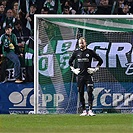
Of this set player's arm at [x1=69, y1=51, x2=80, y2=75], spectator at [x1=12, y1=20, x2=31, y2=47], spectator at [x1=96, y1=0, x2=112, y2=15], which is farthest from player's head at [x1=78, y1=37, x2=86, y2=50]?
spectator at [x1=96, y1=0, x2=112, y2=15]

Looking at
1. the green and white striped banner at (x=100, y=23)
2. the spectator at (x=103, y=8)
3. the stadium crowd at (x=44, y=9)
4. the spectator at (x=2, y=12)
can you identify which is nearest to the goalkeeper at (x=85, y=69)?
the green and white striped banner at (x=100, y=23)

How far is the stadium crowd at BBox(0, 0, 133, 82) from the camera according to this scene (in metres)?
19.4

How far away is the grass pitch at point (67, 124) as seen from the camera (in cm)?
1205

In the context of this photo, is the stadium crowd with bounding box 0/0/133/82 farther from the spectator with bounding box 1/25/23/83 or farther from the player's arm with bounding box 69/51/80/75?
the player's arm with bounding box 69/51/80/75

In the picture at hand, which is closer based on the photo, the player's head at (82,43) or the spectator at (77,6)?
the player's head at (82,43)

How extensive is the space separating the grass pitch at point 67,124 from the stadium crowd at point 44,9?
4.55 metres

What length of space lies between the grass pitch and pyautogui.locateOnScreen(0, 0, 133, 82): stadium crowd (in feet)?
14.9

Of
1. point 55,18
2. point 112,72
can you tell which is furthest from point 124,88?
point 55,18

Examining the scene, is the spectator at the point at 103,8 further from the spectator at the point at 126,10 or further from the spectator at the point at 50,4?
the spectator at the point at 50,4

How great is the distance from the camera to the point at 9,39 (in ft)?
62.2

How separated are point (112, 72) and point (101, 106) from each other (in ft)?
3.81

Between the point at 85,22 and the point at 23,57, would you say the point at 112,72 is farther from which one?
the point at 23,57

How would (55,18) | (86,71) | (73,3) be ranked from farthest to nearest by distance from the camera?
(73,3) → (55,18) → (86,71)

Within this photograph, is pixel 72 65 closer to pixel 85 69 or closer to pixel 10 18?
pixel 85 69
